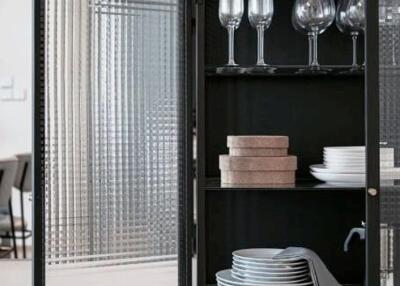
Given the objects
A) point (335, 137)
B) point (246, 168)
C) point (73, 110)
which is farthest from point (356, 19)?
point (73, 110)

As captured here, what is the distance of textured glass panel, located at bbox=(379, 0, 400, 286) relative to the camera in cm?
187

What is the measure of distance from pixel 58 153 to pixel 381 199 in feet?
2.96

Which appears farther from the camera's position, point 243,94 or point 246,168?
point 243,94

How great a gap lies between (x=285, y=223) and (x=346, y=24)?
26.3 inches

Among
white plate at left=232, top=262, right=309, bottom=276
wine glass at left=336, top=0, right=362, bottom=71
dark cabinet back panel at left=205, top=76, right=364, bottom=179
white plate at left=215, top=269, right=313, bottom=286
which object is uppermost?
wine glass at left=336, top=0, right=362, bottom=71

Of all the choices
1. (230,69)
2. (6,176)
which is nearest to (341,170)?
(230,69)

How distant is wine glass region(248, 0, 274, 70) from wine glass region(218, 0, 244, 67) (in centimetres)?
3

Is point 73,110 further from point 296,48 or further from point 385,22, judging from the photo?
point 385,22

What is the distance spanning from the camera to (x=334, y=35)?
2.27 meters

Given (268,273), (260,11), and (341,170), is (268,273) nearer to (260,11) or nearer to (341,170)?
(341,170)

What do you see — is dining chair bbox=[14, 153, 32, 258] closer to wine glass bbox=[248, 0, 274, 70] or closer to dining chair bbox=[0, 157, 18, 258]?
dining chair bbox=[0, 157, 18, 258]

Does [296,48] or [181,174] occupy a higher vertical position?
[296,48]

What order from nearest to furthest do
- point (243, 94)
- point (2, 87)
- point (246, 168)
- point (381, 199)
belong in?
1. point (381, 199)
2. point (246, 168)
3. point (243, 94)
4. point (2, 87)

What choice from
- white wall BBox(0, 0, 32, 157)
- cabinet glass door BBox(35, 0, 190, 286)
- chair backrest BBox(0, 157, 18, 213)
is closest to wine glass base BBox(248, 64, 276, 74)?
cabinet glass door BBox(35, 0, 190, 286)
